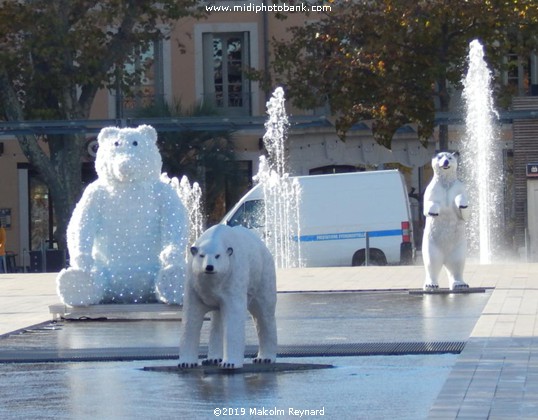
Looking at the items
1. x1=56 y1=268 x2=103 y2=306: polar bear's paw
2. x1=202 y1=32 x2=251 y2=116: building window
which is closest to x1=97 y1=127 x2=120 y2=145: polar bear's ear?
x1=56 y1=268 x2=103 y2=306: polar bear's paw

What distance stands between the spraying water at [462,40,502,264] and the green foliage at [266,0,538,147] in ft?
2.63

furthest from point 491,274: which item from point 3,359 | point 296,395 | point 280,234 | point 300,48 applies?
point 300,48

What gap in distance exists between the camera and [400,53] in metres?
31.2

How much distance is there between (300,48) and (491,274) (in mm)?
14101

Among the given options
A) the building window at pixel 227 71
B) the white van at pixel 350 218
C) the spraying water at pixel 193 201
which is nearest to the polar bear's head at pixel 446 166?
the white van at pixel 350 218

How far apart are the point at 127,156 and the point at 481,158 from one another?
13.5 meters

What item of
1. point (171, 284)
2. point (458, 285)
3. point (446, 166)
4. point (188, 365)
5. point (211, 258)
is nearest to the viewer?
point (211, 258)

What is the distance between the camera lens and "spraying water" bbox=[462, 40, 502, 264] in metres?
26.5

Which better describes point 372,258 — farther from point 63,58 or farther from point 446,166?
point 446,166

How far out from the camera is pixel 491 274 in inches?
784

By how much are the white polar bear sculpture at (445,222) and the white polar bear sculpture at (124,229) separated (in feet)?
11.1

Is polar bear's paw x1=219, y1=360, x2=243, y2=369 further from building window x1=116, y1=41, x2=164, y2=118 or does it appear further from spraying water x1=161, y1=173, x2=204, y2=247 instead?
building window x1=116, y1=41, x2=164, y2=118

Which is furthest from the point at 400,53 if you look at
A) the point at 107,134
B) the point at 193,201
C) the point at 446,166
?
the point at 107,134

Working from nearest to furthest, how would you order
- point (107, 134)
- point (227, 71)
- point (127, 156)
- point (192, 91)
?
1. point (127, 156)
2. point (107, 134)
3. point (192, 91)
4. point (227, 71)
